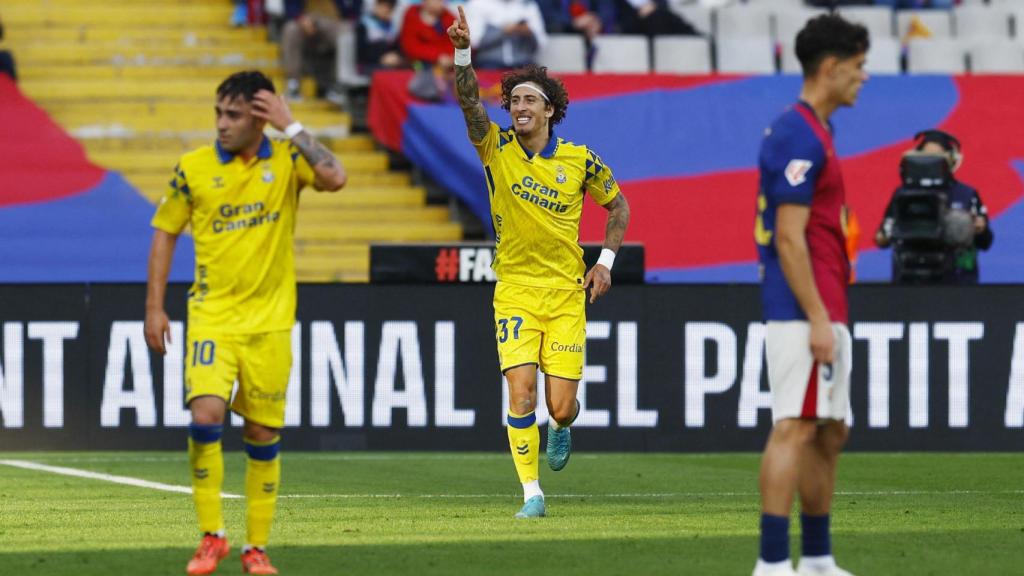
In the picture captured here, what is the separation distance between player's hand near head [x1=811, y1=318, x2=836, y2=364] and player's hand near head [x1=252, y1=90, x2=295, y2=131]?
2.23 metres

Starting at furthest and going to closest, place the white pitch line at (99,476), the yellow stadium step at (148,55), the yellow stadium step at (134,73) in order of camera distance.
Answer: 1. the yellow stadium step at (148,55)
2. the yellow stadium step at (134,73)
3. the white pitch line at (99,476)

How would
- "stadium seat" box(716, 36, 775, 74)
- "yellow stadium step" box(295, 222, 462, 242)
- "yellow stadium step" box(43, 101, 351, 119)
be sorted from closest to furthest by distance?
"yellow stadium step" box(295, 222, 462, 242)
"yellow stadium step" box(43, 101, 351, 119)
"stadium seat" box(716, 36, 775, 74)

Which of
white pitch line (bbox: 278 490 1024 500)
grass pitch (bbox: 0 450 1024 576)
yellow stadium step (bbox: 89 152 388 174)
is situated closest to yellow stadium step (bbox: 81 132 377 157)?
yellow stadium step (bbox: 89 152 388 174)

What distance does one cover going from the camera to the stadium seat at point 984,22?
2352cm

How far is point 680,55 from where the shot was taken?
72.5 ft

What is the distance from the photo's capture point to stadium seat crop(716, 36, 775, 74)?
22250 mm

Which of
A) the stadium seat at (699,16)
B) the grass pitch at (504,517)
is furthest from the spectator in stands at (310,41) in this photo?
the grass pitch at (504,517)

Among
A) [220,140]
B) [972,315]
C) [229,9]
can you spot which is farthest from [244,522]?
[229,9]

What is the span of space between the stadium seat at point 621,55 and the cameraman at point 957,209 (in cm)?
625

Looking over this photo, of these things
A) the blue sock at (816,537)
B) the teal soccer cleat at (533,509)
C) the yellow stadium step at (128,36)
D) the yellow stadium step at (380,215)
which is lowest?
the teal soccer cleat at (533,509)

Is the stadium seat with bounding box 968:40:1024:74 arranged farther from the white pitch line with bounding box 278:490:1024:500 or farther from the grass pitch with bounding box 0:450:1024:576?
the white pitch line with bounding box 278:490:1024:500

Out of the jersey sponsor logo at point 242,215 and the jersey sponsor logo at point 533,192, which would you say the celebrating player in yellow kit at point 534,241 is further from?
the jersey sponsor logo at point 242,215

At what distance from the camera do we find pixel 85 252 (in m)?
18.8

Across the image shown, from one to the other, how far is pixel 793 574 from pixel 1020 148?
14.1 meters
